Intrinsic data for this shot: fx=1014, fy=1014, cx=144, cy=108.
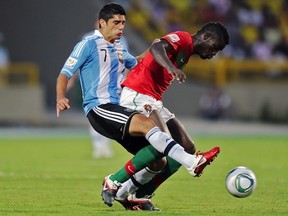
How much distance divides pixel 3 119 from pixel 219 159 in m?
11.5

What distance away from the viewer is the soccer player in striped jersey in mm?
9477

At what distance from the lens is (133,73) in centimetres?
1012

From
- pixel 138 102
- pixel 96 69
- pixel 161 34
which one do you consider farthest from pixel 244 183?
pixel 161 34

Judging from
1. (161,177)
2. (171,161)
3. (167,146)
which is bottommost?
(161,177)

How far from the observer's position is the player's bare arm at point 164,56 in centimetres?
908

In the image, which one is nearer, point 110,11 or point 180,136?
point 180,136

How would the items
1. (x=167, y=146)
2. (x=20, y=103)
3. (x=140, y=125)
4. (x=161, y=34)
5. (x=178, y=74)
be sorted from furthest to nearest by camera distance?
1. (x=161, y=34)
2. (x=20, y=103)
3. (x=140, y=125)
4. (x=167, y=146)
5. (x=178, y=74)

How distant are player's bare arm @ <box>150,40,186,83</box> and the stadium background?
18627 millimetres

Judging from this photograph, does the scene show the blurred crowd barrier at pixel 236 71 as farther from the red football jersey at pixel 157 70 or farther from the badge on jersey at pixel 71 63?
the badge on jersey at pixel 71 63

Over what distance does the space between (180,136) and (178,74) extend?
3.71 ft

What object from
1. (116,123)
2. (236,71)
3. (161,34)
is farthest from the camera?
(236,71)

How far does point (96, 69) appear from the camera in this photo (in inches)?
393

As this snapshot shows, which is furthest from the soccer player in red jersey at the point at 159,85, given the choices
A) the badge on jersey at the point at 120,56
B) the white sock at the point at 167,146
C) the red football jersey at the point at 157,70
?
the white sock at the point at 167,146

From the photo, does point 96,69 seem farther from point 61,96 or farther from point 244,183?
point 244,183
